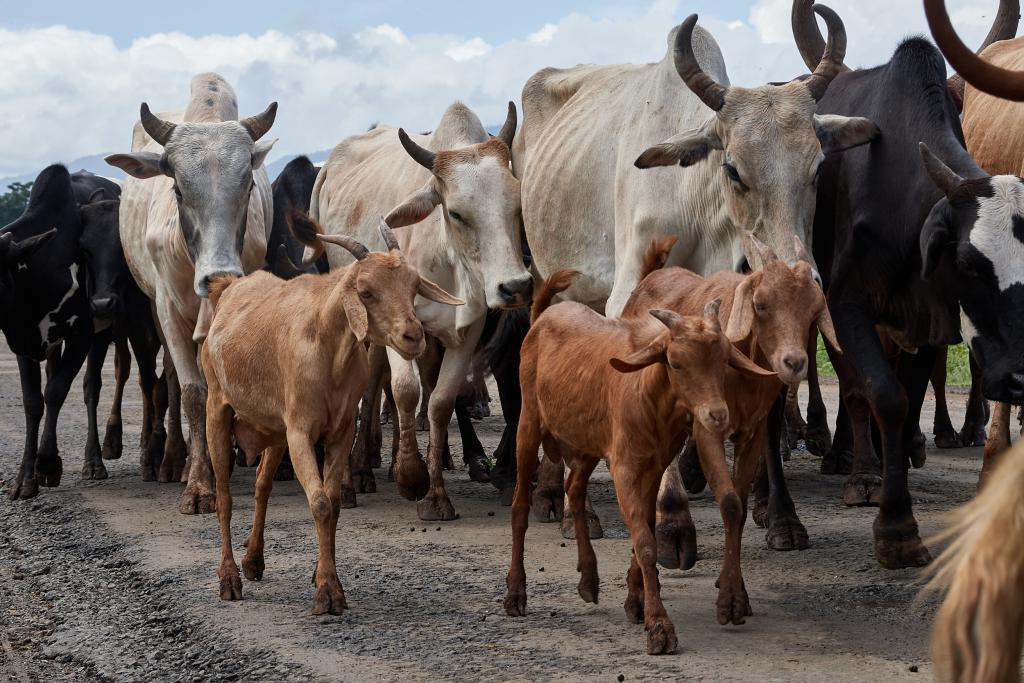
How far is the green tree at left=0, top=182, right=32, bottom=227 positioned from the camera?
116 ft

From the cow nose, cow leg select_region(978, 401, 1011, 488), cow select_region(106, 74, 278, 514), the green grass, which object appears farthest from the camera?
the green grass

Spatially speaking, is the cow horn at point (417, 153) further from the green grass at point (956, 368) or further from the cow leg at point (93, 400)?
the green grass at point (956, 368)

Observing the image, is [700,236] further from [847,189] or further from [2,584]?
[2,584]

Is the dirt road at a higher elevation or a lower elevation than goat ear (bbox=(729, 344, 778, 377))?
lower

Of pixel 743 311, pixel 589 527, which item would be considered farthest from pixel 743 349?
pixel 589 527

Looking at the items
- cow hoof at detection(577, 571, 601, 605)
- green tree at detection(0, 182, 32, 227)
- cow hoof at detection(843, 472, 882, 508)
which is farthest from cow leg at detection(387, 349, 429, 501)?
green tree at detection(0, 182, 32, 227)

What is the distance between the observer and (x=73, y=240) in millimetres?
10086

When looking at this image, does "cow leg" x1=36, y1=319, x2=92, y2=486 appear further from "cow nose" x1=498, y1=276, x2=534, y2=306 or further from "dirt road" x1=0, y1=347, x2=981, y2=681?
"cow nose" x1=498, y1=276, x2=534, y2=306

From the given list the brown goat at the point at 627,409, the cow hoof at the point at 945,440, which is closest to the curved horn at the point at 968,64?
the brown goat at the point at 627,409

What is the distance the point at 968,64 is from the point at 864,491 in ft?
9.21

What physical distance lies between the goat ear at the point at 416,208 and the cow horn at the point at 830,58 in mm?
2209

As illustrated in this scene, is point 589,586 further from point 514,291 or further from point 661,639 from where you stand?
point 514,291

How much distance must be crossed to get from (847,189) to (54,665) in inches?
158

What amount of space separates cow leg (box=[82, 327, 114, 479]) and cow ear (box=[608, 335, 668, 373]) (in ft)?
19.0
